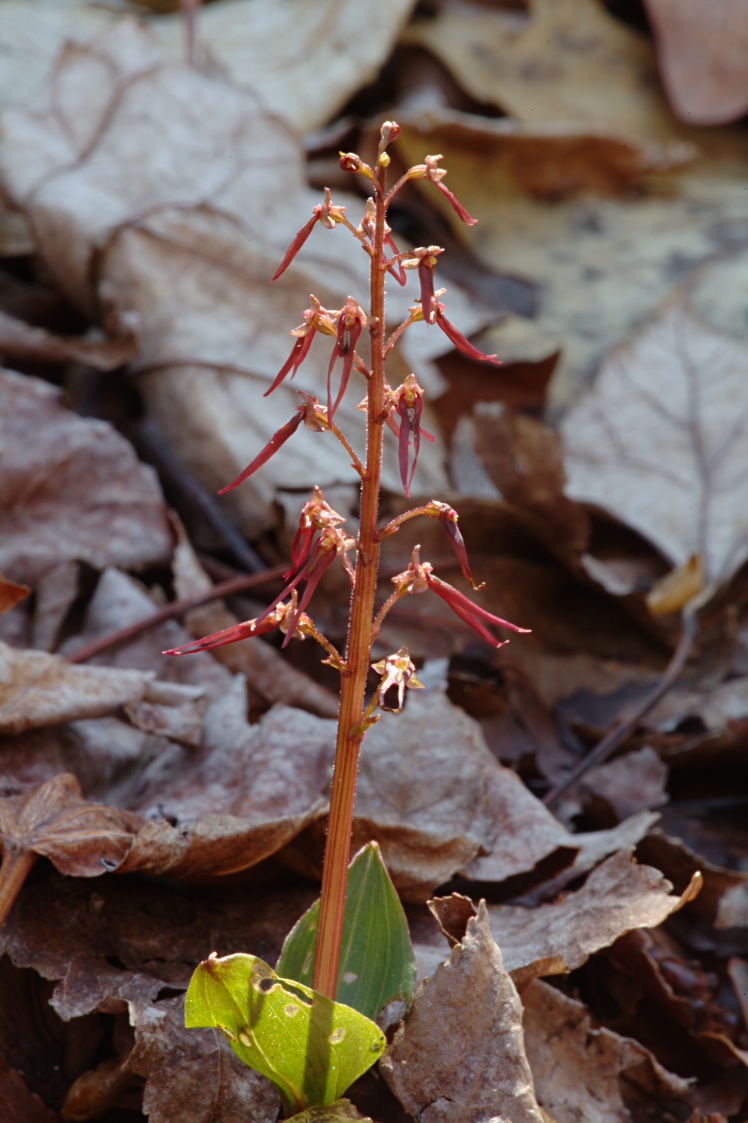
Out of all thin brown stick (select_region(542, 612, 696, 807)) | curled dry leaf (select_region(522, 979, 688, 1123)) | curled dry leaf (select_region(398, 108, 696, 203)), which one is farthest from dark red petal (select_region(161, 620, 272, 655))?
curled dry leaf (select_region(398, 108, 696, 203))

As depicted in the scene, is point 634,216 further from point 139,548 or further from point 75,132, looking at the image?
point 139,548

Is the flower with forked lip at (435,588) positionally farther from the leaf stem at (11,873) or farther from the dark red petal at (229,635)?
the leaf stem at (11,873)

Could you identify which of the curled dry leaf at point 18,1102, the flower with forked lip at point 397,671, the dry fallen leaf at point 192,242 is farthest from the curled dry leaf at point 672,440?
the curled dry leaf at point 18,1102

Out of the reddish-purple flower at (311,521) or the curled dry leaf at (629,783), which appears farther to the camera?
the curled dry leaf at (629,783)

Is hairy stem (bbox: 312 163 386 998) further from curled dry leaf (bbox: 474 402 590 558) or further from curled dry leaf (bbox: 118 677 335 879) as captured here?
curled dry leaf (bbox: 474 402 590 558)

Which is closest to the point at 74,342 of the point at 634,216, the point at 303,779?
the point at 303,779

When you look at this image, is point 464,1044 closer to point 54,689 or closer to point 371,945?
point 371,945

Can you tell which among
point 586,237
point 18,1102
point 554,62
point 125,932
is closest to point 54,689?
point 125,932
